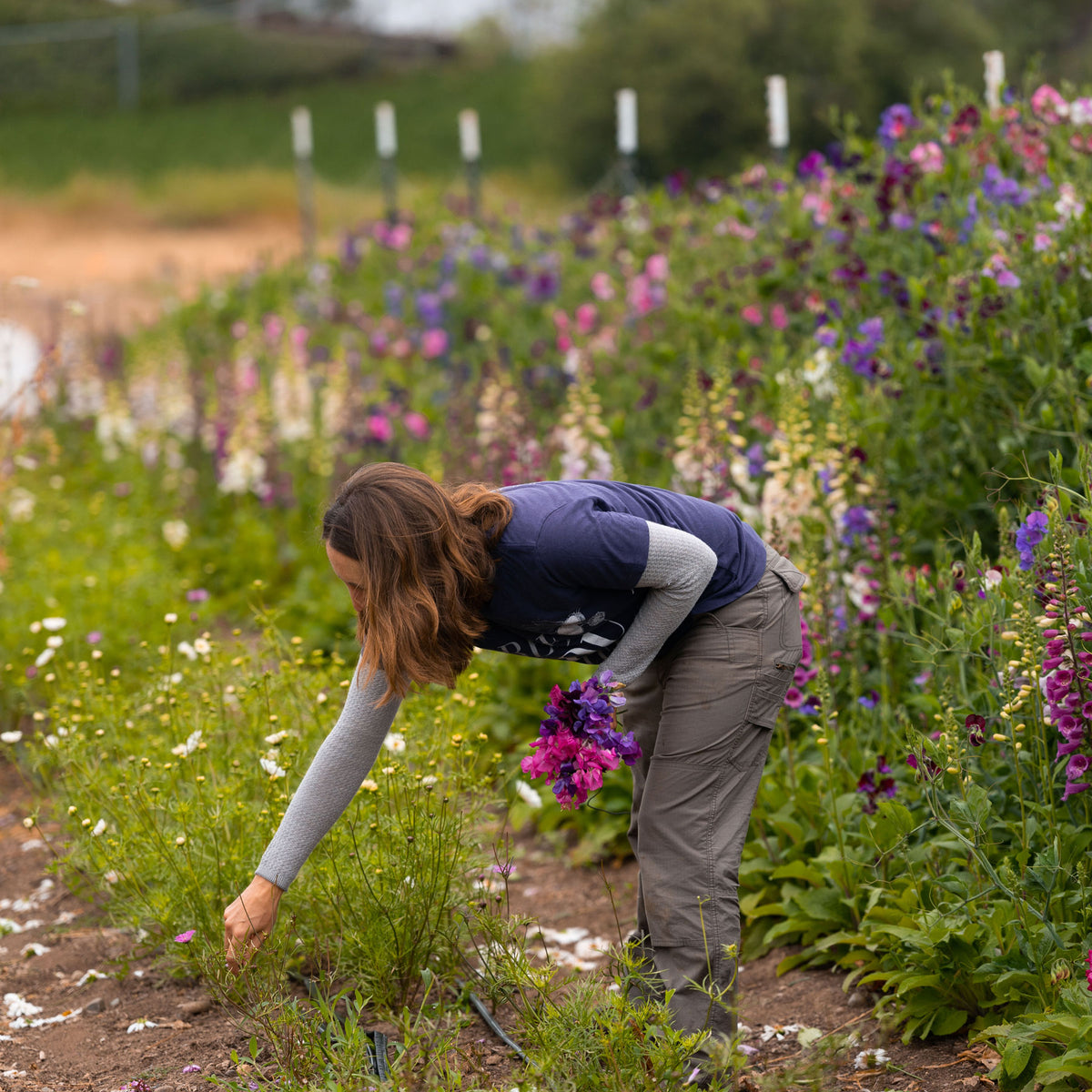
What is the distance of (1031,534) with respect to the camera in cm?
242

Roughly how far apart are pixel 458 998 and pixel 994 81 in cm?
443

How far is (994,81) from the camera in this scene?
5.11 metres

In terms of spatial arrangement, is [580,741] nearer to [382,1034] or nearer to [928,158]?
[382,1034]

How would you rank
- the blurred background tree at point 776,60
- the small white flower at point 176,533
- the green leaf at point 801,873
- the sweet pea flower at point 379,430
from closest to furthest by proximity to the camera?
the green leaf at point 801,873 → the small white flower at point 176,533 → the sweet pea flower at point 379,430 → the blurred background tree at point 776,60

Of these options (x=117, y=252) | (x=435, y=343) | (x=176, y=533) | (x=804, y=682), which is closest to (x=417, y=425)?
(x=435, y=343)

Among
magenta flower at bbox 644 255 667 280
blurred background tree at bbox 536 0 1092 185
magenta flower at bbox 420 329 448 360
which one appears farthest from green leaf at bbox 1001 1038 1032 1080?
blurred background tree at bbox 536 0 1092 185

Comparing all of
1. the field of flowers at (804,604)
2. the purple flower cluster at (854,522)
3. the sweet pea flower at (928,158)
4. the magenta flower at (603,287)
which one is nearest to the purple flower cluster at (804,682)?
the field of flowers at (804,604)

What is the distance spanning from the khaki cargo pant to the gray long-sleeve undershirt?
0.53ft

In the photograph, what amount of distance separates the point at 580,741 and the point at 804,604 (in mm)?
1354

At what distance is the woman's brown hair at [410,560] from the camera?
6.68 feet

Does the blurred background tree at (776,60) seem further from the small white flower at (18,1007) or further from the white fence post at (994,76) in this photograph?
the small white flower at (18,1007)

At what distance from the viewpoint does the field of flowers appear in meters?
2.37

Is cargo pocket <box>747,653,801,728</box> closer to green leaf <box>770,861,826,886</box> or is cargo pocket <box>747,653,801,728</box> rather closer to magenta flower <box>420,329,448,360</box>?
green leaf <box>770,861,826,886</box>

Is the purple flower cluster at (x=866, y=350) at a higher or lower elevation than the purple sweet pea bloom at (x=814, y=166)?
lower
